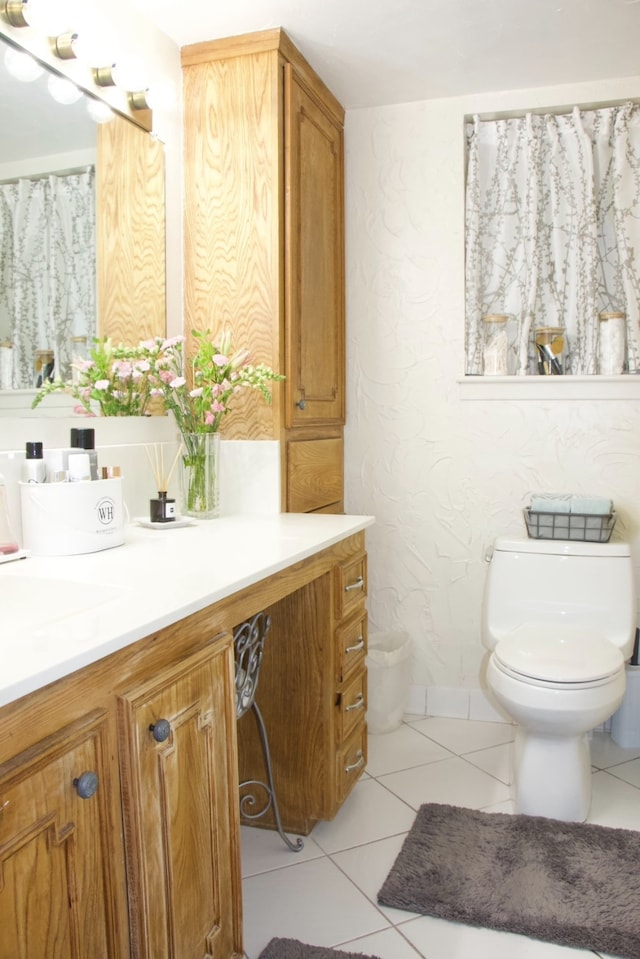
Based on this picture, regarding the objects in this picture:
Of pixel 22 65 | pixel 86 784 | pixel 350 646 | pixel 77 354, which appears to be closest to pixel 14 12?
pixel 22 65

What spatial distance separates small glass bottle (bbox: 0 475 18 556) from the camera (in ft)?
5.18

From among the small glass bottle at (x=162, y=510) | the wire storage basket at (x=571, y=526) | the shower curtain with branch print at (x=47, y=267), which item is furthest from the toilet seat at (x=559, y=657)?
the shower curtain with branch print at (x=47, y=267)

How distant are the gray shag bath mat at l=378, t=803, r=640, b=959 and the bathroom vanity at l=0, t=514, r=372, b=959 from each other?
61 cm

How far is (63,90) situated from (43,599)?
1326mm

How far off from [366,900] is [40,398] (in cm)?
142

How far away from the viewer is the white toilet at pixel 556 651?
2.07 meters

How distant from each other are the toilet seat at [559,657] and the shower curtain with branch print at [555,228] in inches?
38.0

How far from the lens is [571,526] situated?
2.59 m

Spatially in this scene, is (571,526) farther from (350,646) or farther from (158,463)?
(158,463)

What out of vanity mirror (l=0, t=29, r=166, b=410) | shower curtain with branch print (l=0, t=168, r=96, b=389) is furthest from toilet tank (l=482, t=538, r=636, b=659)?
shower curtain with branch print (l=0, t=168, r=96, b=389)

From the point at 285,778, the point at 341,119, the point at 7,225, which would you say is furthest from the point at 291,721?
the point at 341,119

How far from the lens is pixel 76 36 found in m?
1.91

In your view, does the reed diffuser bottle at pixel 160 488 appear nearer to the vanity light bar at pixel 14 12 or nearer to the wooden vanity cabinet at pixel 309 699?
the wooden vanity cabinet at pixel 309 699

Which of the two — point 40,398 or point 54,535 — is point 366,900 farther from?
point 40,398
